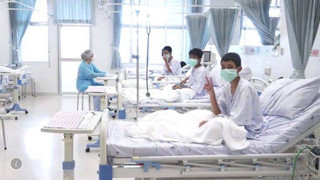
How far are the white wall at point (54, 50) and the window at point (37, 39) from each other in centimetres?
15

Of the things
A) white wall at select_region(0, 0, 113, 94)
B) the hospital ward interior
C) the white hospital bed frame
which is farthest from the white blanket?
white wall at select_region(0, 0, 113, 94)

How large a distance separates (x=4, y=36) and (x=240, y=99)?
738 cm

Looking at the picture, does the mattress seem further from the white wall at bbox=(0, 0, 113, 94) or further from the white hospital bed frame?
the white wall at bbox=(0, 0, 113, 94)

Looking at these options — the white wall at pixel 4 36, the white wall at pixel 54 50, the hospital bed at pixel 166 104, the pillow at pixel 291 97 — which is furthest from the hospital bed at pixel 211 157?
the white wall at pixel 4 36

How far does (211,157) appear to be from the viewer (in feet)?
7.00

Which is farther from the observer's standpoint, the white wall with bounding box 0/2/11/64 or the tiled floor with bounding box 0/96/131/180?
the white wall with bounding box 0/2/11/64

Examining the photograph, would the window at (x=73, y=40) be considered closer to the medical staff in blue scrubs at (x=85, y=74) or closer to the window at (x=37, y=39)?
the window at (x=37, y=39)

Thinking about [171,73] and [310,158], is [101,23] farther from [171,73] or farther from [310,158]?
[310,158]

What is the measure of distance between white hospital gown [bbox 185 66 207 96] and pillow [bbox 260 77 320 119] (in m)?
1.51

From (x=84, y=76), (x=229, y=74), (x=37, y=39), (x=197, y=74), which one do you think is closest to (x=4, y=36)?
(x=37, y=39)

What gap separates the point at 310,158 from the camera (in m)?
2.13

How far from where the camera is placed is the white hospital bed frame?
2.13 m

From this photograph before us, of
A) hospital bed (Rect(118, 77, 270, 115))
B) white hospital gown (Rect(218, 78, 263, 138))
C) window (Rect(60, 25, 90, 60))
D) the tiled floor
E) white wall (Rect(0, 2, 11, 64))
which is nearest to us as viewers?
white hospital gown (Rect(218, 78, 263, 138))

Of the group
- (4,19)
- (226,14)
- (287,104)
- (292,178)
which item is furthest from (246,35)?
(4,19)
